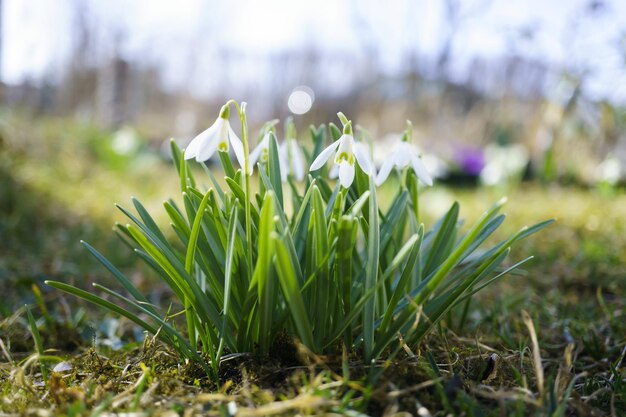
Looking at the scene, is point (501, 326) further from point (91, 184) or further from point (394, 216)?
point (91, 184)

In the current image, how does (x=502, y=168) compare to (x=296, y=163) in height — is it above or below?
below

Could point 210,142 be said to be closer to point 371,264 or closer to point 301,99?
point 371,264

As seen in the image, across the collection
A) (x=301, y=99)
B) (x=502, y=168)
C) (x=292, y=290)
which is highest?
(x=301, y=99)

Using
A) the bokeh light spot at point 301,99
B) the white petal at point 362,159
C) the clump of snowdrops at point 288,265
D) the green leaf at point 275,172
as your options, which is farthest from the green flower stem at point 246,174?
the bokeh light spot at point 301,99

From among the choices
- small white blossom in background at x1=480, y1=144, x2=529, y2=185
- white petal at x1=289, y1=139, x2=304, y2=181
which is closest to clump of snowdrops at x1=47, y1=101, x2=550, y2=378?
white petal at x1=289, y1=139, x2=304, y2=181

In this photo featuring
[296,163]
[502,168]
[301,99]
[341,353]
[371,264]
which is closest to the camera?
[371,264]

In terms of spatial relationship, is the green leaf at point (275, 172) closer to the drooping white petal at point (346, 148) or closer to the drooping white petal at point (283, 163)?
the drooping white petal at point (283, 163)

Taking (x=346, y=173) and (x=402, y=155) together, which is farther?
(x=402, y=155)

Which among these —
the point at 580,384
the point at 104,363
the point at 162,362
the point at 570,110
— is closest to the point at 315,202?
the point at 162,362

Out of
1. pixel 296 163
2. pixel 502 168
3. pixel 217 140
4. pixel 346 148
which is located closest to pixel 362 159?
pixel 346 148

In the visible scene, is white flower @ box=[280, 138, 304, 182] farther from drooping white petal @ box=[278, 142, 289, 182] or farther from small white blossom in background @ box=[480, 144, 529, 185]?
small white blossom in background @ box=[480, 144, 529, 185]
